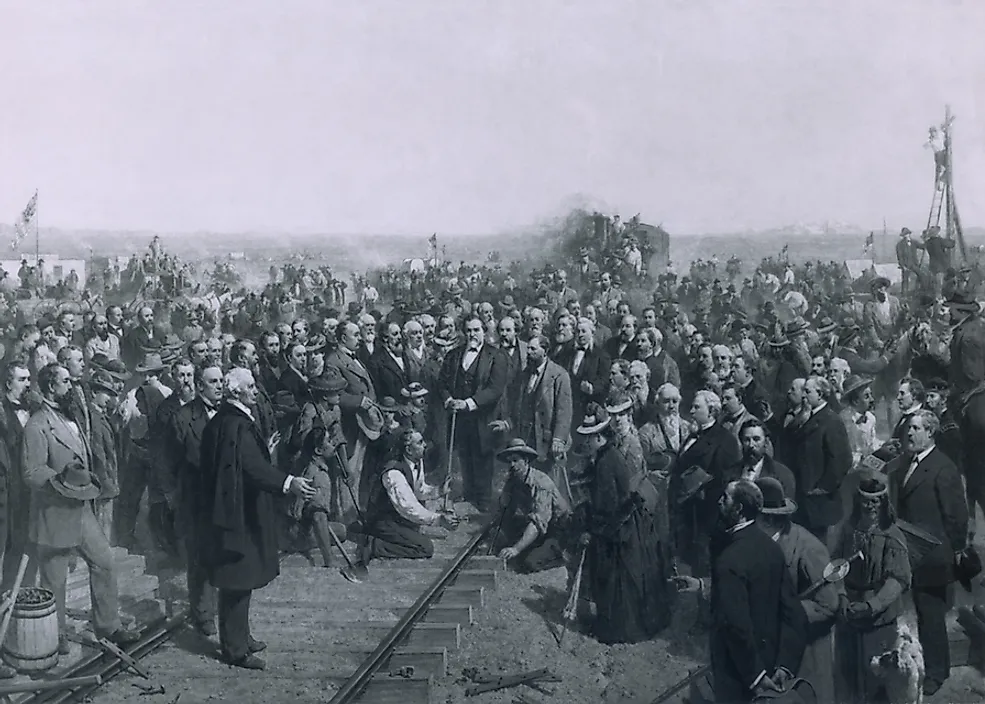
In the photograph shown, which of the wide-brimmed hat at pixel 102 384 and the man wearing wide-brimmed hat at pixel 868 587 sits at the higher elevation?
the wide-brimmed hat at pixel 102 384

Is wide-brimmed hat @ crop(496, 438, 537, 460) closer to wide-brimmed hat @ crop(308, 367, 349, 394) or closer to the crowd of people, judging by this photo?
the crowd of people

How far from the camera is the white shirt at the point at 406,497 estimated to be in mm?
8305

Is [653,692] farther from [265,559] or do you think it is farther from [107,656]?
[107,656]

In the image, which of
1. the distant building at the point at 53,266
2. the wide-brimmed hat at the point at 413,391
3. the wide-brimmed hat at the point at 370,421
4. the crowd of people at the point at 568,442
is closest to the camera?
the crowd of people at the point at 568,442

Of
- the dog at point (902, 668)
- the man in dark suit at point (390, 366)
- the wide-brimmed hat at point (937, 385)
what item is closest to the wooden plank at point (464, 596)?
the man in dark suit at point (390, 366)

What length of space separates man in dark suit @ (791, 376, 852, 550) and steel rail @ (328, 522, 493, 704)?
7.83ft

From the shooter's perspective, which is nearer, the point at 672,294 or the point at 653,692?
the point at 653,692

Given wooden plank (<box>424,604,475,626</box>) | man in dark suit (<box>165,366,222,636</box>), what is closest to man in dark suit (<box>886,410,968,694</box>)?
wooden plank (<box>424,604,475,626</box>)

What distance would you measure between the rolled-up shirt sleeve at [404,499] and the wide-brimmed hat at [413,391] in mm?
609

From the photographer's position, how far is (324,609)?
8102 millimetres

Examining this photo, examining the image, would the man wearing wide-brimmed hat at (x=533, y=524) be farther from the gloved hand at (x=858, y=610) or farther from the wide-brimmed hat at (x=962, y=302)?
the wide-brimmed hat at (x=962, y=302)

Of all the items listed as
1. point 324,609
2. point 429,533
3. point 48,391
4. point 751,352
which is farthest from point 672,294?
point 48,391

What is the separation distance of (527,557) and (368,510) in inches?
50.0

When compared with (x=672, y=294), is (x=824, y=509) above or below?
below
